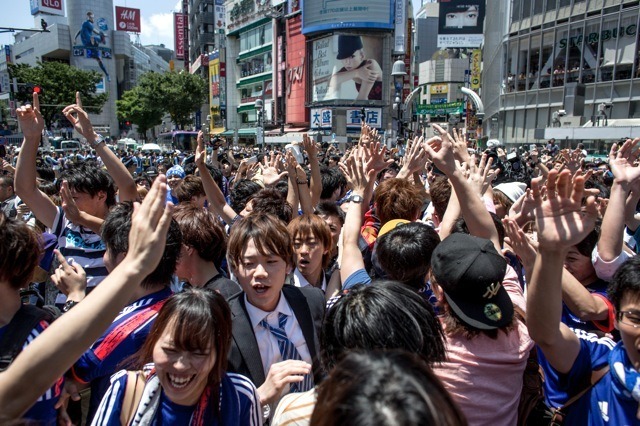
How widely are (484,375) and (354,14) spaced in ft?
142

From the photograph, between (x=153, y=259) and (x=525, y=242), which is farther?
(x=525, y=242)

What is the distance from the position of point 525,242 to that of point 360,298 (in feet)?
2.97

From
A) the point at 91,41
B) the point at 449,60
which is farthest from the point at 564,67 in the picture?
the point at 91,41

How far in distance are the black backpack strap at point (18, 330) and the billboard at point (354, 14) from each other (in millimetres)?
42659

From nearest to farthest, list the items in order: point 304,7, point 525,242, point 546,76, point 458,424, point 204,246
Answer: point 458,424
point 525,242
point 204,246
point 546,76
point 304,7

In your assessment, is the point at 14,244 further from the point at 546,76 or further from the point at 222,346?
the point at 546,76

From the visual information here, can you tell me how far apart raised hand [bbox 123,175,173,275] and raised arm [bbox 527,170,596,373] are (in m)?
1.28

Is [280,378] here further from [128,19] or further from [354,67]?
[128,19]

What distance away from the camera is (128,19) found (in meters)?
87.5

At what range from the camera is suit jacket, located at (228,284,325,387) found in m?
2.03

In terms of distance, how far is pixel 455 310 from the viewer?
1834 millimetres

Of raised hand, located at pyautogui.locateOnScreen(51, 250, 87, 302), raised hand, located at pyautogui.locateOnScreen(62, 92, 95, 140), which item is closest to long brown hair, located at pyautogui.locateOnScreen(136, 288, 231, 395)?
raised hand, located at pyautogui.locateOnScreen(51, 250, 87, 302)

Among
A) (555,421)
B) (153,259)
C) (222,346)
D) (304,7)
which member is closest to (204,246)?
(222,346)

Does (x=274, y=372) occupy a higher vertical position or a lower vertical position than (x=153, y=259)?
lower
